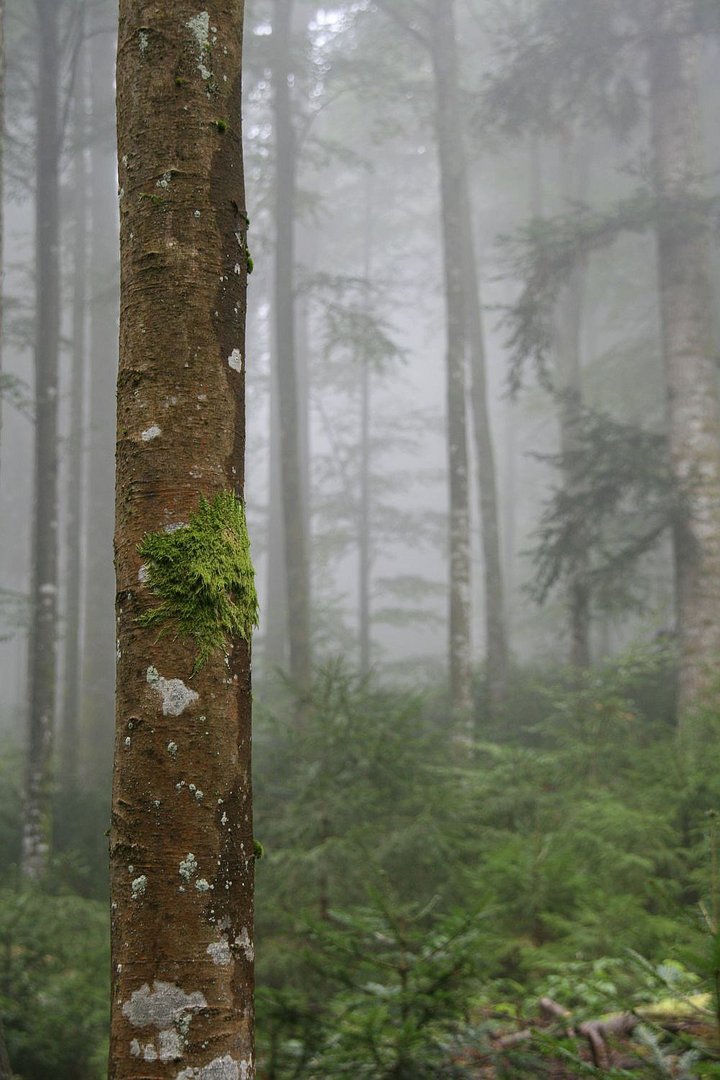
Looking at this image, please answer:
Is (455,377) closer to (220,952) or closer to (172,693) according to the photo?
(172,693)

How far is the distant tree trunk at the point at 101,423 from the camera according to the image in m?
15.3

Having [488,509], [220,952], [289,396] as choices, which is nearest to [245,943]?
[220,952]

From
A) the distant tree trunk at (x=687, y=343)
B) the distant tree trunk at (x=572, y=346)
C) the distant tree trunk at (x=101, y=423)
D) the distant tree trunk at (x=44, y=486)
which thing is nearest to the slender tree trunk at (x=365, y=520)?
the distant tree trunk at (x=572, y=346)

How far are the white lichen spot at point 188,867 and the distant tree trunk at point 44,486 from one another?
7.97m

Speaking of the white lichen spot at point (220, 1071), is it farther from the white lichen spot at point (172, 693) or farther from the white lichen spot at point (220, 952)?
the white lichen spot at point (172, 693)

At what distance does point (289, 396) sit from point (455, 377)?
263 centimetres

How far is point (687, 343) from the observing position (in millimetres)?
11523

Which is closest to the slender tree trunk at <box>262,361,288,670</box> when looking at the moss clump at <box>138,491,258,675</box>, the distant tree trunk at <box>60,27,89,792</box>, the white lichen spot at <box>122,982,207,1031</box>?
the distant tree trunk at <box>60,27,89,792</box>

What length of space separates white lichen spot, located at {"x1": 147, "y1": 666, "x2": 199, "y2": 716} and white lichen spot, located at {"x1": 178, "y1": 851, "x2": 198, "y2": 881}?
0.35 metres

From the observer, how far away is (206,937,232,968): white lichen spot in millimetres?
2131

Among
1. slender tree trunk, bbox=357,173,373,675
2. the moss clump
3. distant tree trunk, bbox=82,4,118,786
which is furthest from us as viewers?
slender tree trunk, bbox=357,173,373,675

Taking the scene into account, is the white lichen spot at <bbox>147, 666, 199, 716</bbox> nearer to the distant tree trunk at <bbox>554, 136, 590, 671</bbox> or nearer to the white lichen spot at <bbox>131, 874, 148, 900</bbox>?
the white lichen spot at <bbox>131, 874, 148, 900</bbox>

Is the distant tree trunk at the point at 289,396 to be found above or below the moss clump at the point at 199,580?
above

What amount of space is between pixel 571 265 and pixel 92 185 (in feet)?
38.9
